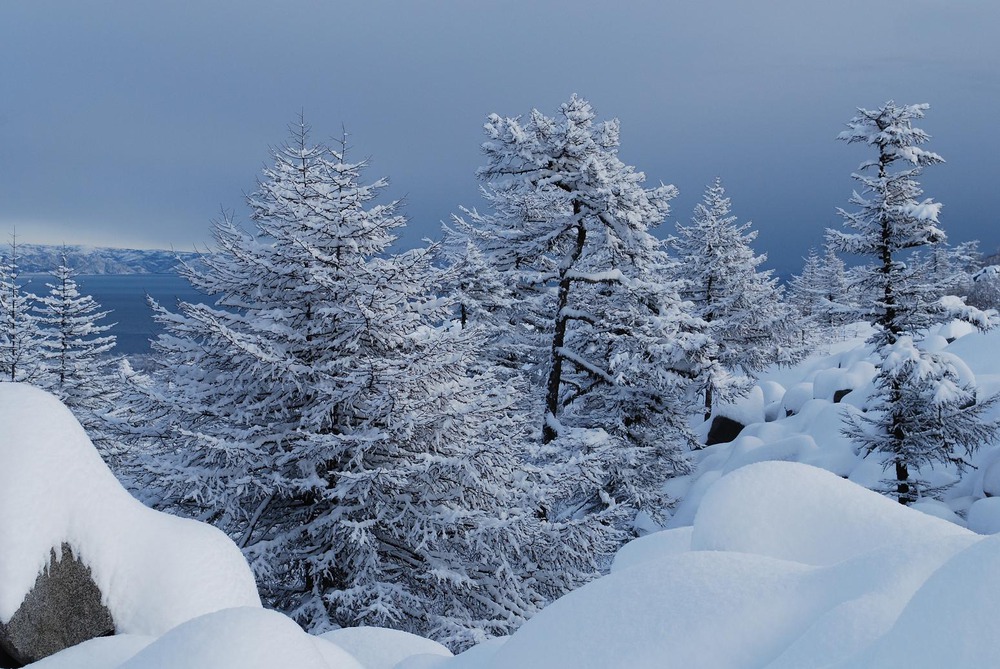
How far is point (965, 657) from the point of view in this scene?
1.61 metres

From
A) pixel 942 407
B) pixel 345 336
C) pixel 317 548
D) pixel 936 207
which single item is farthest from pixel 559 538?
pixel 936 207

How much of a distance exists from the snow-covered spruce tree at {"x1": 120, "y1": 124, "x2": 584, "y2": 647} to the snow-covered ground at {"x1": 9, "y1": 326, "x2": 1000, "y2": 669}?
11.8 feet

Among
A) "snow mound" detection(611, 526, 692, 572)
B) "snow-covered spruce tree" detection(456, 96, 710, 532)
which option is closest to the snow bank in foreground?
"snow mound" detection(611, 526, 692, 572)

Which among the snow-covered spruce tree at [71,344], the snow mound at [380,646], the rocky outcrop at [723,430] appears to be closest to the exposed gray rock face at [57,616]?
the snow mound at [380,646]

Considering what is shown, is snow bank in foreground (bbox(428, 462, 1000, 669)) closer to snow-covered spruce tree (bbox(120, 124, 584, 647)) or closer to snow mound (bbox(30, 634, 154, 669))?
snow mound (bbox(30, 634, 154, 669))

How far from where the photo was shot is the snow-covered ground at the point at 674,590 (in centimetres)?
194

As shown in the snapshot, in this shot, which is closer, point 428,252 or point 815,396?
point 428,252

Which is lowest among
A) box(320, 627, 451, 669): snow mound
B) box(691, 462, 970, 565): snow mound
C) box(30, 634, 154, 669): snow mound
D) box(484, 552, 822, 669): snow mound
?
box(320, 627, 451, 669): snow mound

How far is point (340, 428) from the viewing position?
30.2ft

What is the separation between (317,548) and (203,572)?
175 inches

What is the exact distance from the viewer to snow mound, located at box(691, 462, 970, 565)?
3.60 m

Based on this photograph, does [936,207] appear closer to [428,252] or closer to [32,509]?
[428,252]

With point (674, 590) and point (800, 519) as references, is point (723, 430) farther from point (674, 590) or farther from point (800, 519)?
point (674, 590)

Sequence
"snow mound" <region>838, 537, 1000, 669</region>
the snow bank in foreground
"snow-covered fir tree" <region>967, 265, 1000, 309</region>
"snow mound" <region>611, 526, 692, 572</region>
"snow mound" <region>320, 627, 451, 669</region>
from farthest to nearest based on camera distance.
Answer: "snow-covered fir tree" <region>967, 265, 1000, 309</region>, "snow mound" <region>611, 526, 692, 572</region>, "snow mound" <region>320, 627, 451, 669</region>, the snow bank in foreground, "snow mound" <region>838, 537, 1000, 669</region>
